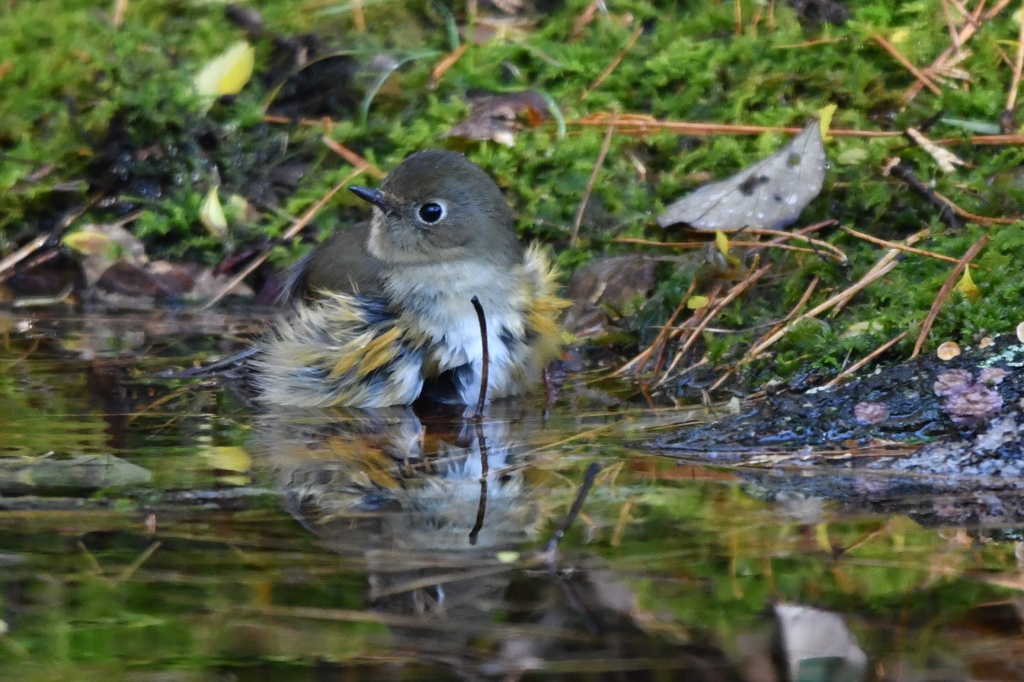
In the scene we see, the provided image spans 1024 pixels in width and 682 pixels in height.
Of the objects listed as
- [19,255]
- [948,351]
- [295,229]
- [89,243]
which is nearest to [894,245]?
[948,351]

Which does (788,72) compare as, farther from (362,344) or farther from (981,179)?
(362,344)

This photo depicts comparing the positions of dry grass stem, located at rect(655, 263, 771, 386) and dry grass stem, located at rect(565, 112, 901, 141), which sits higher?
dry grass stem, located at rect(565, 112, 901, 141)

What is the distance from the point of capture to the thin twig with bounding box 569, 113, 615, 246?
5621 mm

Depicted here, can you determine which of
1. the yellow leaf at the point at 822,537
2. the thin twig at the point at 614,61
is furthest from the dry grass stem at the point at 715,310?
the thin twig at the point at 614,61

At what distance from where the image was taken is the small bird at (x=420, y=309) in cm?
444

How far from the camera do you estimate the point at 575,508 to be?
114 inches

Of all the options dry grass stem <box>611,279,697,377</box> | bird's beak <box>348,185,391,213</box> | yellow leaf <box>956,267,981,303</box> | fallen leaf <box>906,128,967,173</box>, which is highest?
yellow leaf <box>956,267,981,303</box>

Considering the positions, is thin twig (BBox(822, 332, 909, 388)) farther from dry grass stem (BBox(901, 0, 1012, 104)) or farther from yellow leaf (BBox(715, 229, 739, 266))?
dry grass stem (BBox(901, 0, 1012, 104))

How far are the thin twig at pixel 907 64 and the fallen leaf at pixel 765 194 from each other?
2.62ft

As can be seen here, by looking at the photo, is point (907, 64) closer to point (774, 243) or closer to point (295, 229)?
point (774, 243)

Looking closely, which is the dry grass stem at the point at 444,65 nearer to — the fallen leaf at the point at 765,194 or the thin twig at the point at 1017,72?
the fallen leaf at the point at 765,194

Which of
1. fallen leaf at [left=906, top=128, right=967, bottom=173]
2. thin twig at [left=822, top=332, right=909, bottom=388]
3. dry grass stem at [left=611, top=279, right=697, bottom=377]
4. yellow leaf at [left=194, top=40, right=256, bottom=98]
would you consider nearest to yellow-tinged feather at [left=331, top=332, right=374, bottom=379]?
dry grass stem at [left=611, top=279, right=697, bottom=377]

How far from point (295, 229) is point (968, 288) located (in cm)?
316

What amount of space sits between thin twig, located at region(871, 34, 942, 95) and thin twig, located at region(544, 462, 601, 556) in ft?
11.2
